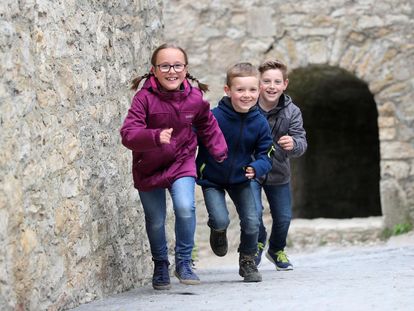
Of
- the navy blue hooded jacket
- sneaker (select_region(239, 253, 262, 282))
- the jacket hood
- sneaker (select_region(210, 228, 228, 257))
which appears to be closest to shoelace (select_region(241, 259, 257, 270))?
sneaker (select_region(239, 253, 262, 282))

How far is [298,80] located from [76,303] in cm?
565

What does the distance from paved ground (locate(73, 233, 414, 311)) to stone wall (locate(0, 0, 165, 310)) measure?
24cm

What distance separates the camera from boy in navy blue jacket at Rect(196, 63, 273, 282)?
4598 mm

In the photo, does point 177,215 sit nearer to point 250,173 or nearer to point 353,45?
point 250,173

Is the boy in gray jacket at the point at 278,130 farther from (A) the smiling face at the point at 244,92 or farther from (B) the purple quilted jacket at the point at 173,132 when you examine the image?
(B) the purple quilted jacket at the point at 173,132

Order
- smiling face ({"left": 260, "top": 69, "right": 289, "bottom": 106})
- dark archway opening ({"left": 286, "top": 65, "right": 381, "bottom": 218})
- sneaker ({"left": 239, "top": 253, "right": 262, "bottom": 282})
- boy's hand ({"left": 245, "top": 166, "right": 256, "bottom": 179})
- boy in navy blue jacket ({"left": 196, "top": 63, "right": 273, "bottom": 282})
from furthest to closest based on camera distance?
dark archway opening ({"left": 286, "top": 65, "right": 381, "bottom": 218}) → smiling face ({"left": 260, "top": 69, "right": 289, "bottom": 106}) → sneaker ({"left": 239, "top": 253, "right": 262, "bottom": 282}) → boy in navy blue jacket ({"left": 196, "top": 63, "right": 273, "bottom": 282}) → boy's hand ({"left": 245, "top": 166, "right": 256, "bottom": 179})

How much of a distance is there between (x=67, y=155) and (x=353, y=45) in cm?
521

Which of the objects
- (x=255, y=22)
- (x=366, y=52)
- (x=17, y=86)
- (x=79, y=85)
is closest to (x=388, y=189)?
(x=366, y=52)

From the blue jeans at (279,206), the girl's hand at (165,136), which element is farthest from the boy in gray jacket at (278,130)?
the girl's hand at (165,136)

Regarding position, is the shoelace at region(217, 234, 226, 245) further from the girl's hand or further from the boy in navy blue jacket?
the girl's hand

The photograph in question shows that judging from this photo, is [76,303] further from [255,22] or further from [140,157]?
[255,22]

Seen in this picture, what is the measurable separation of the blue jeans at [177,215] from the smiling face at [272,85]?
0.96 m

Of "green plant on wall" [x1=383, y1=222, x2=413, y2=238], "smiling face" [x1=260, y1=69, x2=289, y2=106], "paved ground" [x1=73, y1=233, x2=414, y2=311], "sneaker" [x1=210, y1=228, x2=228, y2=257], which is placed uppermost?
"smiling face" [x1=260, y1=69, x2=289, y2=106]

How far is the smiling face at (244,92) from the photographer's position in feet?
15.0
